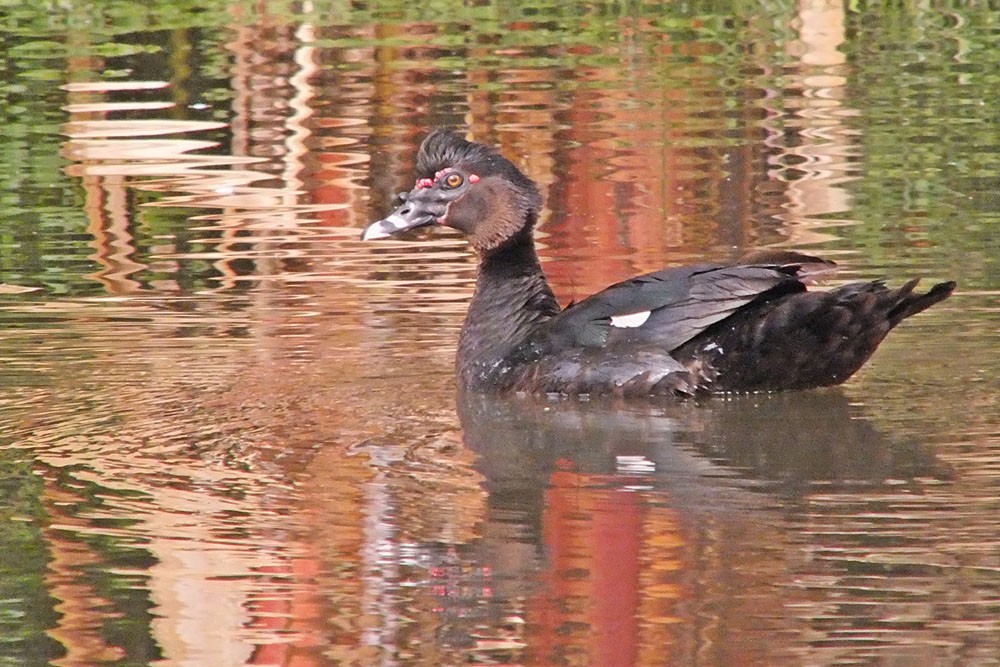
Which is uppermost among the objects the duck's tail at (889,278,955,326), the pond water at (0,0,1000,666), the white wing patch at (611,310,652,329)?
the duck's tail at (889,278,955,326)

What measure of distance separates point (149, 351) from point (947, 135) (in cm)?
698

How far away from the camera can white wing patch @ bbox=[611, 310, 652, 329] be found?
8.13 metres

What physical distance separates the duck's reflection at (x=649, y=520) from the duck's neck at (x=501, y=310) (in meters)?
0.21

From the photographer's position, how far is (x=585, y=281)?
1049cm

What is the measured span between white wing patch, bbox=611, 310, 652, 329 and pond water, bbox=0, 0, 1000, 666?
363mm

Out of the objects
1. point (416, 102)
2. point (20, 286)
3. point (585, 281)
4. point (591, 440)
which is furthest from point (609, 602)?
point (416, 102)

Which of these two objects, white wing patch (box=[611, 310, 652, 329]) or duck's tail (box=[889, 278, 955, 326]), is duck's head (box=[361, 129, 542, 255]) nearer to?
white wing patch (box=[611, 310, 652, 329])

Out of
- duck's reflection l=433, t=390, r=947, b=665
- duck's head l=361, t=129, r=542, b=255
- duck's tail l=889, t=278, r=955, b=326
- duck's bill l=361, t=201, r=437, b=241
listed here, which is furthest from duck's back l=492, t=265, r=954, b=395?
duck's bill l=361, t=201, r=437, b=241

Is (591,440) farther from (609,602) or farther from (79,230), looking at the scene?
(79,230)

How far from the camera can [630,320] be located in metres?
8.16

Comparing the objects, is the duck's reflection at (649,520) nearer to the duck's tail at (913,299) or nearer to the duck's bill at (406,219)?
the duck's tail at (913,299)

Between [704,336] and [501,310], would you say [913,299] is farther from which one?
[501,310]

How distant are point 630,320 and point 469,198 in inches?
47.2

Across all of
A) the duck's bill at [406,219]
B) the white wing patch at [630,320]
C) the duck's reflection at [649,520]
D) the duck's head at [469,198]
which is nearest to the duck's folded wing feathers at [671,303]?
the white wing patch at [630,320]
